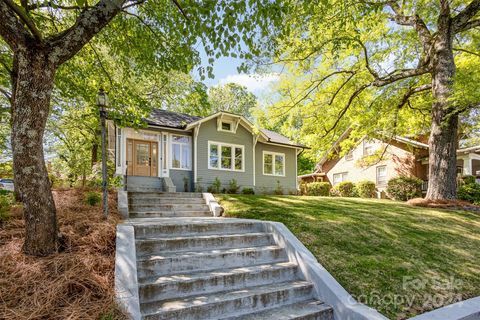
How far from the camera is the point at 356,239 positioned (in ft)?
17.0

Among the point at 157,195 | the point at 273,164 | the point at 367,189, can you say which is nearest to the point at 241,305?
the point at 157,195

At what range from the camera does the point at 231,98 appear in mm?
32938

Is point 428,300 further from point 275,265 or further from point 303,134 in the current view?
point 303,134

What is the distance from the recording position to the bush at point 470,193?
13891 mm

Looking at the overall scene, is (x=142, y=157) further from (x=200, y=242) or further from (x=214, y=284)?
(x=214, y=284)

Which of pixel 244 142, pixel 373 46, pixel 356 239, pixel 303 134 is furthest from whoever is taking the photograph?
pixel 244 142

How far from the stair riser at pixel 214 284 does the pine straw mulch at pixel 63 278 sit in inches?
19.7

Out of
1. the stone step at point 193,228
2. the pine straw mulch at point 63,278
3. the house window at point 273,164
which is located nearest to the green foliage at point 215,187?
the house window at point 273,164

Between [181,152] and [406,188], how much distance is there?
14.1 meters

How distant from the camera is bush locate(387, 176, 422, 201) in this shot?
16.8 meters

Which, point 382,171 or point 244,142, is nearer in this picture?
point 244,142

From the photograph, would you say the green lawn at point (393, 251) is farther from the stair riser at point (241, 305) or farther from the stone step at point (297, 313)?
the stair riser at point (241, 305)

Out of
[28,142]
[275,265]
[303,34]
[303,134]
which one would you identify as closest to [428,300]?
[275,265]

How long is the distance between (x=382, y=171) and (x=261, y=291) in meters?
20.9
